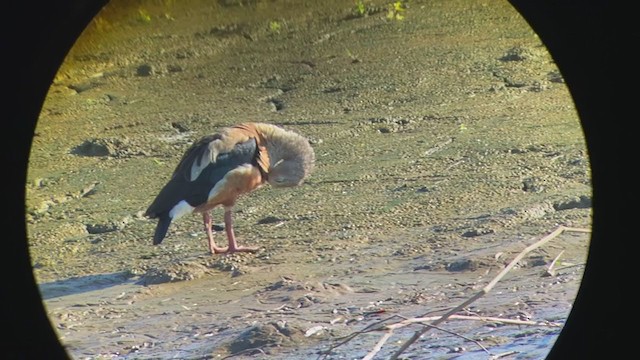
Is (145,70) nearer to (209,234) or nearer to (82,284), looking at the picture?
(209,234)

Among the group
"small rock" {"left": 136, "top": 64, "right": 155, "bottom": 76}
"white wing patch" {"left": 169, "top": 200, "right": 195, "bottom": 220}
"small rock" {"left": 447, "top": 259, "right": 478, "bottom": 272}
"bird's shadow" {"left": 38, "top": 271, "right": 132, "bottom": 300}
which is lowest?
"small rock" {"left": 447, "top": 259, "right": 478, "bottom": 272}

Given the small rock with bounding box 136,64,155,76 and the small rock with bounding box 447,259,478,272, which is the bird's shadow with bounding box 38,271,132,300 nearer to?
the small rock with bounding box 447,259,478,272

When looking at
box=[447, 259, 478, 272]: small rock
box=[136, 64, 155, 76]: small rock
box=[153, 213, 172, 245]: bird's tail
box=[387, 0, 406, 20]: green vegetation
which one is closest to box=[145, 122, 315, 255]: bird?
box=[153, 213, 172, 245]: bird's tail

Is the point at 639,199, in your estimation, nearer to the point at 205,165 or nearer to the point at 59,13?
the point at 59,13

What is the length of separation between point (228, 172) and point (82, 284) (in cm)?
119

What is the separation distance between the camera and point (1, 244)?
2834mm

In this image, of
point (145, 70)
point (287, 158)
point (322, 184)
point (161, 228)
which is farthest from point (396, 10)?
point (161, 228)

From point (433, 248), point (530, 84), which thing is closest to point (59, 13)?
point (433, 248)

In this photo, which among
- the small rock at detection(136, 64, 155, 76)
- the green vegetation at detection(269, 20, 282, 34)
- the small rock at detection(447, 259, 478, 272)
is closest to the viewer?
the small rock at detection(447, 259, 478, 272)

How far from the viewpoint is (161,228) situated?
7.41 metres

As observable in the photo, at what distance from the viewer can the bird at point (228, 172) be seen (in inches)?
295

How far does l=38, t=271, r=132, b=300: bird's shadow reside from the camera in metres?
6.97

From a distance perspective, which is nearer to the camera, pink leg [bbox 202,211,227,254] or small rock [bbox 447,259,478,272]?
small rock [bbox 447,259,478,272]

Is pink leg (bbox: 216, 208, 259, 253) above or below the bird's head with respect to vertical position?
below
